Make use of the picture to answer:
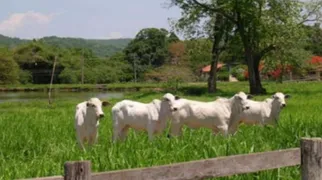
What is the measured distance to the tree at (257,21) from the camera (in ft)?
103

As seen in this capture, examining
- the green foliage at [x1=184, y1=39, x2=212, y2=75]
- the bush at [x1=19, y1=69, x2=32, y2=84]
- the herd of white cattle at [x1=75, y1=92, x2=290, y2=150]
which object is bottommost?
the bush at [x1=19, y1=69, x2=32, y2=84]

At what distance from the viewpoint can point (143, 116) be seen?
9.74 meters

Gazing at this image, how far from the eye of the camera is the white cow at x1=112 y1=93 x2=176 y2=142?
970cm

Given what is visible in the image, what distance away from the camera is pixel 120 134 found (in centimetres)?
1002

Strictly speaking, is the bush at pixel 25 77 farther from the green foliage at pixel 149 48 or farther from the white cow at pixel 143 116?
the white cow at pixel 143 116

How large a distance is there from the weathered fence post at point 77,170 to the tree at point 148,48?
251 ft

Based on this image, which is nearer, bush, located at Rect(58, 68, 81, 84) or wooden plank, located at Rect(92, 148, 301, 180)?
wooden plank, located at Rect(92, 148, 301, 180)

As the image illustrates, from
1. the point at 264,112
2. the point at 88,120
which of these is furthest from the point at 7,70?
the point at 88,120

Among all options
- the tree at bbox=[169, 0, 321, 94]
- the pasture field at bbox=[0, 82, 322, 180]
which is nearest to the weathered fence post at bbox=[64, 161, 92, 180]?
the pasture field at bbox=[0, 82, 322, 180]

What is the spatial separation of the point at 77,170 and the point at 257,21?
2901 cm

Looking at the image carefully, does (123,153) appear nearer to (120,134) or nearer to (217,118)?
(120,134)

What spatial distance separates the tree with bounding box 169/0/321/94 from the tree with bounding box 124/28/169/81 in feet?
158

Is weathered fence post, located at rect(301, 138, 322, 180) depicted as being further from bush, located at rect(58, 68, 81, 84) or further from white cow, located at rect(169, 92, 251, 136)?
bush, located at rect(58, 68, 81, 84)

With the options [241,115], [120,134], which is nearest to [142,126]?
[120,134]
